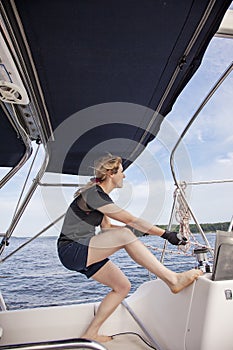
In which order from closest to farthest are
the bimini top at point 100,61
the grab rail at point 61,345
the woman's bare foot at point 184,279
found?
the grab rail at point 61,345
the bimini top at point 100,61
the woman's bare foot at point 184,279

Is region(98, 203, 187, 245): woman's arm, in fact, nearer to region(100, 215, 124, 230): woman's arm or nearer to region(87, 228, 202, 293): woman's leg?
region(87, 228, 202, 293): woman's leg

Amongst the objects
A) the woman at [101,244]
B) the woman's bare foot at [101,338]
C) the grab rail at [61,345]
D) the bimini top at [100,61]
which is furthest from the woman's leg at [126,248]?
the grab rail at [61,345]

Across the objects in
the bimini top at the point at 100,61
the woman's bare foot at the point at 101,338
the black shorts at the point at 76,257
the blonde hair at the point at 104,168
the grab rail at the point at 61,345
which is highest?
the bimini top at the point at 100,61

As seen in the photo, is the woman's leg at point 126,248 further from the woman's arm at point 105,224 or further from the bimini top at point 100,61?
the bimini top at point 100,61

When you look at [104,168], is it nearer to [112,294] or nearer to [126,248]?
[126,248]

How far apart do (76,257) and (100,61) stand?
785 mm

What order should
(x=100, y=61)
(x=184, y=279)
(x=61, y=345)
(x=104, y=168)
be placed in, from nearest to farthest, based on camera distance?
(x=61, y=345), (x=100, y=61), (x=184, y=279), (x=104, y=168)

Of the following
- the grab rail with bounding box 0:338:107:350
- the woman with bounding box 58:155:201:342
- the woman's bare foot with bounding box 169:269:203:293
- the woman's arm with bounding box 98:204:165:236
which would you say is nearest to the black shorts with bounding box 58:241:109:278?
the woman with bounding box 58:155:201:342

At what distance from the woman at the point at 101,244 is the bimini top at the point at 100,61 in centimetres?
36

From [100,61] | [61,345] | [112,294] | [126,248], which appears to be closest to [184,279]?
[126,248]

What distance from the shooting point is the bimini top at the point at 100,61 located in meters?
0.84

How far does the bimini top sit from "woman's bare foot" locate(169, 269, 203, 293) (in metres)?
0.69

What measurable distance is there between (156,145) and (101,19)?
41.1 inches

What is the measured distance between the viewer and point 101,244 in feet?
4.36
